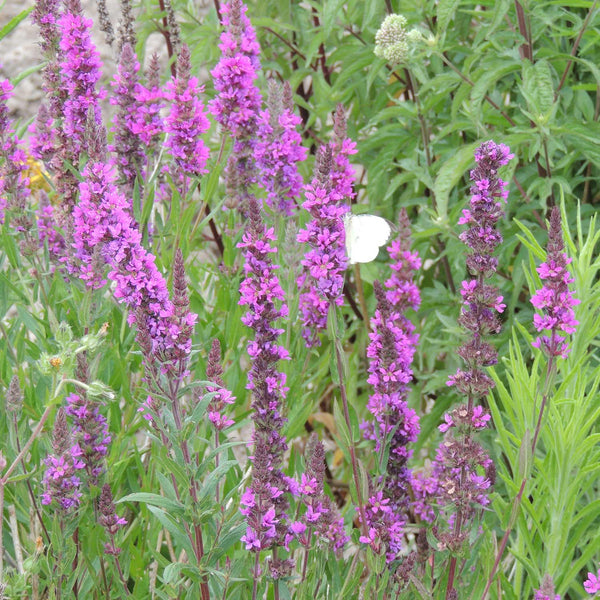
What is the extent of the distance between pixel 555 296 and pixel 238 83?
4.55 feet

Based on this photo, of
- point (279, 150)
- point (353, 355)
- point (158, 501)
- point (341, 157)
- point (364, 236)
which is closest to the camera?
point (158, 501)

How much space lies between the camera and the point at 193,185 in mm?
2846

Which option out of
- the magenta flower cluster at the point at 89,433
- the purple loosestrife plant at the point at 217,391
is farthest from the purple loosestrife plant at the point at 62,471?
the purple loosestrife plant at the point at 217,391

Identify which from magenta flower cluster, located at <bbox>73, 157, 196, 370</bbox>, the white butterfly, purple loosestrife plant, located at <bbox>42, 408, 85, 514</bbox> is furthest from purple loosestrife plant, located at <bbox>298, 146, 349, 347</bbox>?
purple loosestrife plant, located at <bbox>42, 408, 85, 514</bbox>

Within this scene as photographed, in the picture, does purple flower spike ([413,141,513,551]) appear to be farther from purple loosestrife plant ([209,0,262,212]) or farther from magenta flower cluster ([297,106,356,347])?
purple loosestrife plant ([209,0,262,212])

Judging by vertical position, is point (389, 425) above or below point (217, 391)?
below

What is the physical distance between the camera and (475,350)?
74.0 inches

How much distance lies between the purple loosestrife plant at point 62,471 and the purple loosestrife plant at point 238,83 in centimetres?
109

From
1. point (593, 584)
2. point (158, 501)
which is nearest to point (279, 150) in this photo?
point (158, 501)

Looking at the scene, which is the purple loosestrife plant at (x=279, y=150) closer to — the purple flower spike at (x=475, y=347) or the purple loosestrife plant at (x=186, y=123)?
the purple loosestrife plant at (x=186, y=123)

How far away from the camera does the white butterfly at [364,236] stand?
220 centimetres

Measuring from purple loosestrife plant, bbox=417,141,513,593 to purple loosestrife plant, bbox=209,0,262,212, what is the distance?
3.61 ft

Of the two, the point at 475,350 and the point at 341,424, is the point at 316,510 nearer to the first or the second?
the point at 341,424

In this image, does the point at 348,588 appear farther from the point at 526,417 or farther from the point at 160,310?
the point at 160,310
